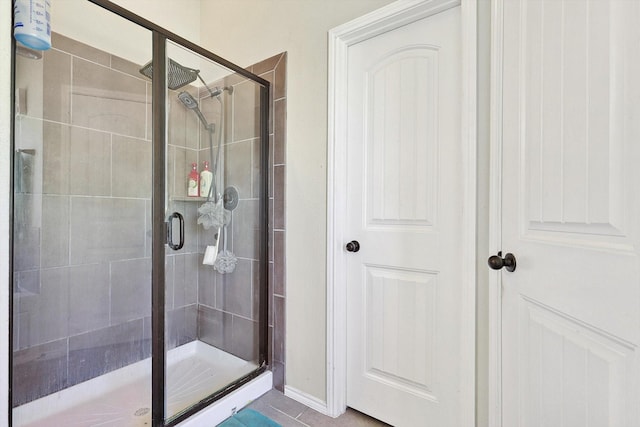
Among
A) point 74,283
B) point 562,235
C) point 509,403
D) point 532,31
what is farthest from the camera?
point 74,283

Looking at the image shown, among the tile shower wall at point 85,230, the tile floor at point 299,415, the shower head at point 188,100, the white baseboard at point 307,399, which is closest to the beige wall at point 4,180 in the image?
the tile shower wall at point 85,230

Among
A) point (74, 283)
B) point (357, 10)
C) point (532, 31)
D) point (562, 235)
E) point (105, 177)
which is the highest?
point (357, 10)

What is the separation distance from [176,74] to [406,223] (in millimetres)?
1299

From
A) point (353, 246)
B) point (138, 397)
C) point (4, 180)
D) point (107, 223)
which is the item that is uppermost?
point (4, 180)

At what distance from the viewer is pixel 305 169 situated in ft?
5.34

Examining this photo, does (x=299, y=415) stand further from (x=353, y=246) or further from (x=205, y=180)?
(x=205, y=180)

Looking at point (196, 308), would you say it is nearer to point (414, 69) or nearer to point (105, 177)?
point (105, 177)

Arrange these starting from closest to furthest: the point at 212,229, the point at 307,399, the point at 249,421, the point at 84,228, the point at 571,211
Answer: the point at 571,211
the point at 249,421
the point at 84,228
the point at 307,399
the point at 212,229

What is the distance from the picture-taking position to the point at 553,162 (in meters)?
0.75

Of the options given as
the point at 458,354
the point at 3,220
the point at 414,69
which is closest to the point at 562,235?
the point at 458,354

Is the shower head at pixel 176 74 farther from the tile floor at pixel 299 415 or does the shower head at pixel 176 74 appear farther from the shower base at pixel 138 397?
the tile floor at pixel 299 415

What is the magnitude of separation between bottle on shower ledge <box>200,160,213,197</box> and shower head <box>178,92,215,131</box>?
0.68 ft

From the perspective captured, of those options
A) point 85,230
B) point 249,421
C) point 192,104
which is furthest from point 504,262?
point 85,230

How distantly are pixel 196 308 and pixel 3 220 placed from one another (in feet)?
3.26
